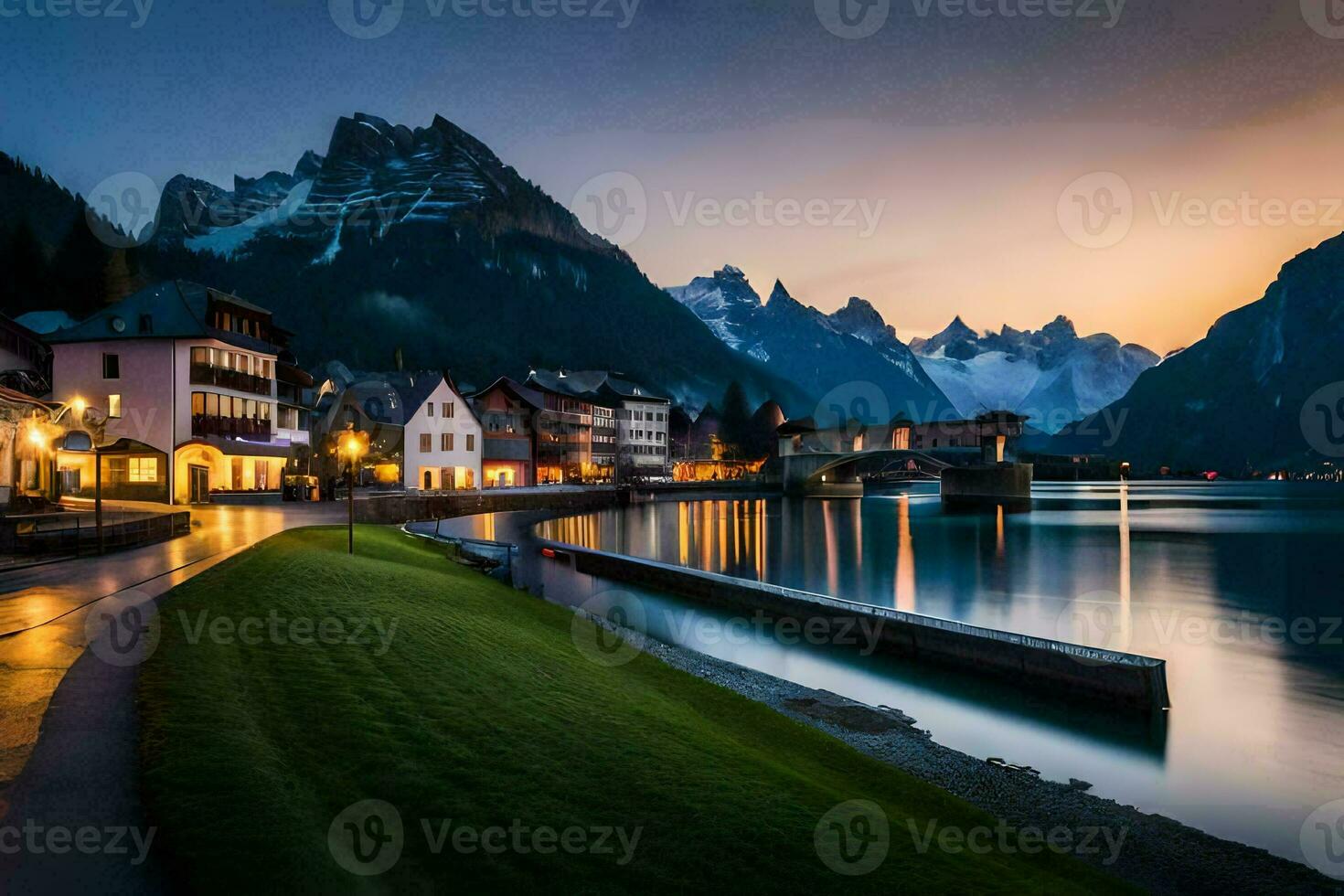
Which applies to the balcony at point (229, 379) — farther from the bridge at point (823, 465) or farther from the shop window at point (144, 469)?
the bridge at point (823, 465)

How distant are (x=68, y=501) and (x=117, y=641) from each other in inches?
1416

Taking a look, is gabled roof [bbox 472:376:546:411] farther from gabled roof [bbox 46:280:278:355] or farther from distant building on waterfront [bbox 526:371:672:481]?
gabled roof [bbox 46:280:278:355]

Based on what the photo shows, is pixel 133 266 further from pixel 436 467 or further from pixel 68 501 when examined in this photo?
pixel 68 501

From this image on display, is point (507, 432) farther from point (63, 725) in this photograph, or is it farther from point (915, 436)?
point (63, 725)

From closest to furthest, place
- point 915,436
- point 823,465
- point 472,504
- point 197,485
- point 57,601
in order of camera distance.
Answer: point 57,601
point 197,485
point 472,504
point 823,465
point 915,436

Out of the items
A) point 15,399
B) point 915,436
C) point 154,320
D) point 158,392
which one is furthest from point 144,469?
point 915,436

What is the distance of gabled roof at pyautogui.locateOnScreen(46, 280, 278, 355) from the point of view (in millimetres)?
52562

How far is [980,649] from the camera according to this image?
79.2ft

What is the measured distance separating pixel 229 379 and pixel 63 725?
55.4 m

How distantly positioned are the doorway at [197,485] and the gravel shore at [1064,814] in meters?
45.1

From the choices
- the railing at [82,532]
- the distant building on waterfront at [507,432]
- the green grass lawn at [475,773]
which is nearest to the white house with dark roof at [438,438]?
the distant building on waterfront at [507,432]

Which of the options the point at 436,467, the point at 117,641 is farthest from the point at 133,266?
the point at 117,641

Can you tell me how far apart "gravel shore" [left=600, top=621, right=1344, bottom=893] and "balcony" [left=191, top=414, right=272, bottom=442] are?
Answer: 49.3 metres

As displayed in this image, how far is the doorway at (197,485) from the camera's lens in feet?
165
